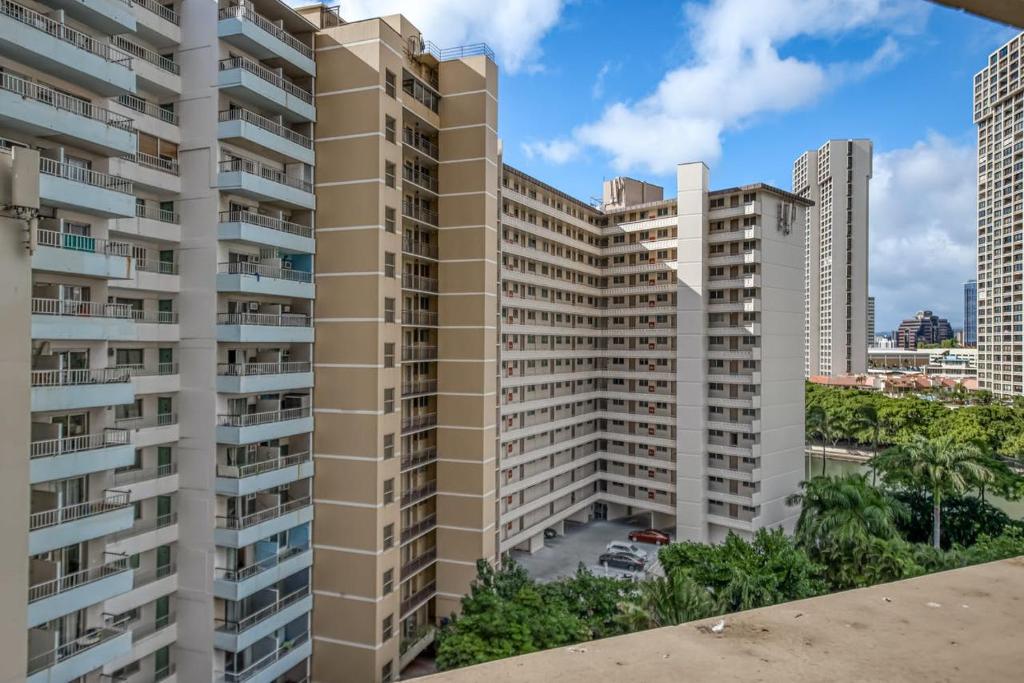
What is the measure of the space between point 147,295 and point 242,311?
6.91 ft

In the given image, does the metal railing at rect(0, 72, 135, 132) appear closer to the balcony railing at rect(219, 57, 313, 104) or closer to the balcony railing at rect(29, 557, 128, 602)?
the balcony railing at rect(219, 57, 313, 104)

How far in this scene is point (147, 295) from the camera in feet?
47.4

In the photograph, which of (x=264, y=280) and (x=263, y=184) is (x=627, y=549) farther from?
(x=263, y=184)

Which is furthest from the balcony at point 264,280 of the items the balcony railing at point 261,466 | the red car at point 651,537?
the red car at point 651,537

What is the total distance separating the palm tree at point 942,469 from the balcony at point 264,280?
24.0m

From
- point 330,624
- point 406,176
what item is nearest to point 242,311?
point 406,176

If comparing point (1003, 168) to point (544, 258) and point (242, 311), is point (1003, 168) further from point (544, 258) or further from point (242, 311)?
point (242, 311)

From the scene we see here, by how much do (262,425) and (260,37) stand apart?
9.28 metres

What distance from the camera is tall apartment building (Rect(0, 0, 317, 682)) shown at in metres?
11.1

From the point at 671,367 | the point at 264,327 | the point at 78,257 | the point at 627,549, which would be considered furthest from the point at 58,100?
the point at 671,367

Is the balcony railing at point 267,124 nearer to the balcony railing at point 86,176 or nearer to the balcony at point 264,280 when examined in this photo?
the balcony railing at point 86,176

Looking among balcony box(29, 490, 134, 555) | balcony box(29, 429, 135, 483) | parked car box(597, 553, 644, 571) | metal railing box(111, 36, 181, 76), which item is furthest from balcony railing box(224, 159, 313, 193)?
parked car box(597, 553, 644, 571)

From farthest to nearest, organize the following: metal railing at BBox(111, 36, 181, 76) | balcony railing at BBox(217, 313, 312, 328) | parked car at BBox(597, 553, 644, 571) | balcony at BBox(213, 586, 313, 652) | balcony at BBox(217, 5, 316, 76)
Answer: parked car at BBox(597, 553, 644, 571) < balcony railing at BBox(217, 313, 312, 328) < balcony at BBox(217, 5, 316, 76) < balcony at BBox(213, 586, 313, 652) < metal railing at BBox(111, 36, 181, 76)

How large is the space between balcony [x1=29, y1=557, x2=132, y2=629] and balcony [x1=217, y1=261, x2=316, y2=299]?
6.23 m
